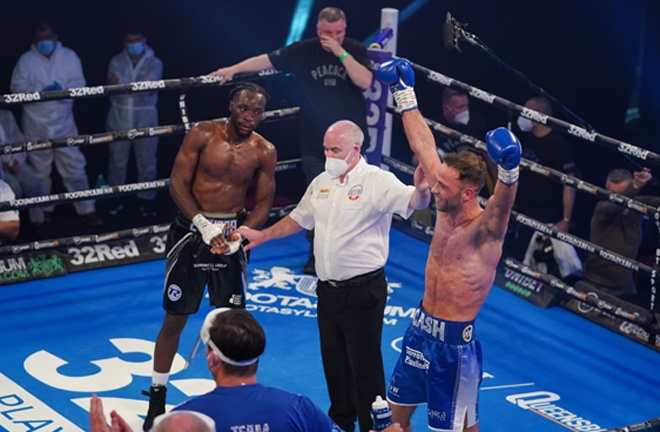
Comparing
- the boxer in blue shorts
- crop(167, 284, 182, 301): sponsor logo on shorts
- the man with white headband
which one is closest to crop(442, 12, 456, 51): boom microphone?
the boxer in blue shorts

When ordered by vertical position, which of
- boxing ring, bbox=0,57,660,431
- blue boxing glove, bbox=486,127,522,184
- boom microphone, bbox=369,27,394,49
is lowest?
boxing ring, bbox=0,57,660,431

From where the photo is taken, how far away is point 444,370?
4805mm

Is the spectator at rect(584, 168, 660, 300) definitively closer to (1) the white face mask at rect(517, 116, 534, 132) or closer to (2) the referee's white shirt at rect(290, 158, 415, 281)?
(1) the white face mask at rect(517, 116, 534, 132)

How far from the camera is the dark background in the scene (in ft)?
29.6

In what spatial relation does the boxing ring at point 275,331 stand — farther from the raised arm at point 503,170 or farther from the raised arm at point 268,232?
the raised arm at point 503,170

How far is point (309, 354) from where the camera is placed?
21.7ft

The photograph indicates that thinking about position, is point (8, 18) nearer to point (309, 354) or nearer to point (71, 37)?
point (71, 37)

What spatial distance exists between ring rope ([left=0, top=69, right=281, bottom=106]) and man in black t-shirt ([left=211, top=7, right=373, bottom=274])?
100 mm

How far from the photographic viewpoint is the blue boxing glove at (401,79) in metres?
5.11

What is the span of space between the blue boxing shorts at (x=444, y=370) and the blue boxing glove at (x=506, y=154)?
77cm

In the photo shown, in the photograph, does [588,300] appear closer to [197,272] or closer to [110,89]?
[197,272]

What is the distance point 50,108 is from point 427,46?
3359 mm

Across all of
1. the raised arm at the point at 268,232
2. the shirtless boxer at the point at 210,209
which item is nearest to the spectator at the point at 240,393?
the raised arm at the point at 268,232

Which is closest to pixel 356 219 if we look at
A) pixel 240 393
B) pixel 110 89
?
pixel 240 393
